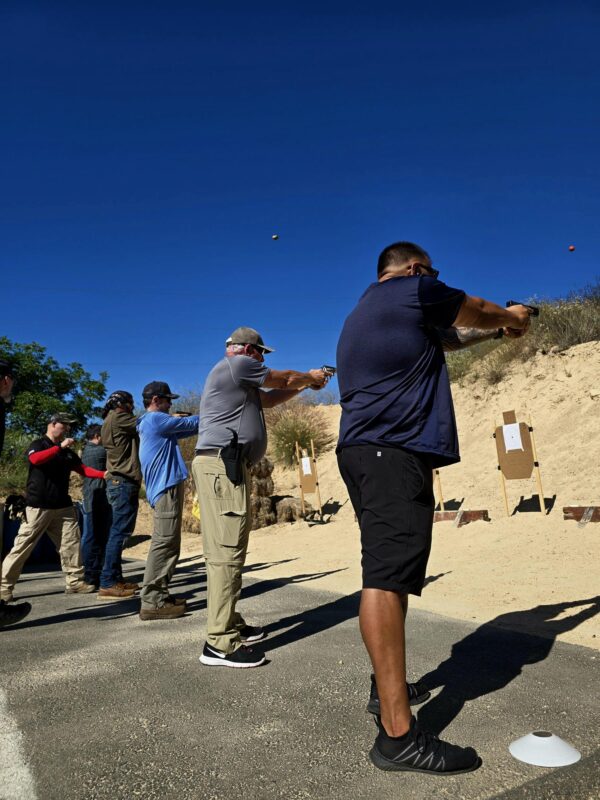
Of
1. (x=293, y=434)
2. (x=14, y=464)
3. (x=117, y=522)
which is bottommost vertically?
(x=117, y=522)

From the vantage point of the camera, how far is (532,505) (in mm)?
9508

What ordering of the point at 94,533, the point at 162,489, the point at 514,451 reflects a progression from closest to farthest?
the point at 162,489 → the point at 94,533 → the point at 514,451

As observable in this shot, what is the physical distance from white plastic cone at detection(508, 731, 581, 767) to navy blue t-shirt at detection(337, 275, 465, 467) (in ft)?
3.36

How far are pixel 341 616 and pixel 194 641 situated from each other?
1144 millimetres

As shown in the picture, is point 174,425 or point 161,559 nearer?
point 161,559

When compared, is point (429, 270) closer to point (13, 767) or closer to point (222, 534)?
point (222, 534)

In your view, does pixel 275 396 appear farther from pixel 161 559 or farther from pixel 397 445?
pixel 397 445

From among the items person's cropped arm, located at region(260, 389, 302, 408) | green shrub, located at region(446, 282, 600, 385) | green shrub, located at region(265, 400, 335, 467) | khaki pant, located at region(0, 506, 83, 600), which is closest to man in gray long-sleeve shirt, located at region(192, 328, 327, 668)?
person's cropped arm, located at region(260, 389, 302, 408)

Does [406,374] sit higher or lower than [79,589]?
higher

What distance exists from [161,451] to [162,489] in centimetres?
32

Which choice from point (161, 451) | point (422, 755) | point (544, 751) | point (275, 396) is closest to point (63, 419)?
point (161, 451)

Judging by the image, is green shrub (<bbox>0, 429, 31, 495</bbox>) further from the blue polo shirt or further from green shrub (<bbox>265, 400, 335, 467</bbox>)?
the blue polo shirt

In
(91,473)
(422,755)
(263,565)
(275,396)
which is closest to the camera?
(422,755)

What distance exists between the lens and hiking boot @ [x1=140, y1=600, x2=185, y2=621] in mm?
4664
